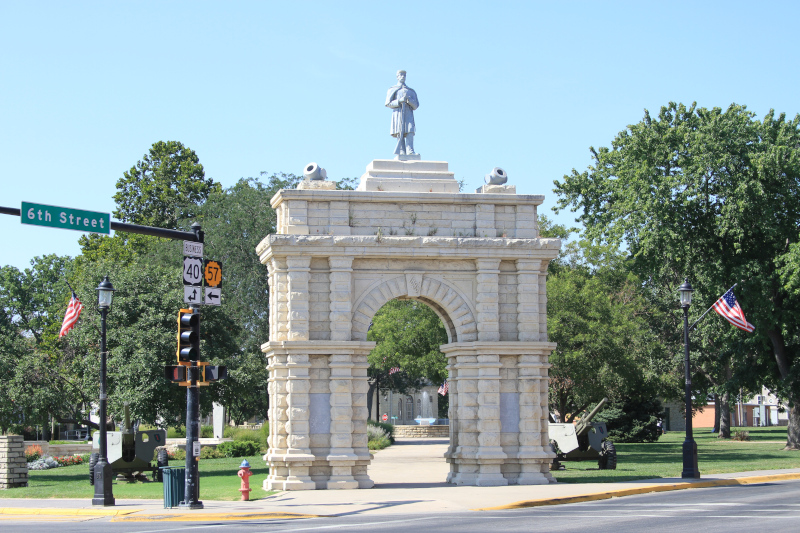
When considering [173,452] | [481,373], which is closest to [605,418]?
[173,452]

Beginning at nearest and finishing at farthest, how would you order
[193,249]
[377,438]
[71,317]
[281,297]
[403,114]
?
[193,249] < [281,297] < [403,114] < [71,317] < [377,438]

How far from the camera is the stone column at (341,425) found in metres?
23.0

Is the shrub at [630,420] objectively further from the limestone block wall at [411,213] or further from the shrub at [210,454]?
the limestone block wall at [411,213]

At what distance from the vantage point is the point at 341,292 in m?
23.8

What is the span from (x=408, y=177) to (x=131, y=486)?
40.4 ft

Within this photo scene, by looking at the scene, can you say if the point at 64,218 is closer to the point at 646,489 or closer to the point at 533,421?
the point at 533,421

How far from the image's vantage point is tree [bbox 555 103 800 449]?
36.0 meters

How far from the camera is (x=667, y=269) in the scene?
3900 centimetres

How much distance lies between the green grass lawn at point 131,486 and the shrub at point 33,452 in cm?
163

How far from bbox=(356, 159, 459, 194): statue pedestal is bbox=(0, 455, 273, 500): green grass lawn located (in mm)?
8850

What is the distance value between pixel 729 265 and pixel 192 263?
27.1m

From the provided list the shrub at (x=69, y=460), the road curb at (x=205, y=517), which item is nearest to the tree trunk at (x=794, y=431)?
the road curb at (x=205, y=517)

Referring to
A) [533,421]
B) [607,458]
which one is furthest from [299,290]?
[607,458]

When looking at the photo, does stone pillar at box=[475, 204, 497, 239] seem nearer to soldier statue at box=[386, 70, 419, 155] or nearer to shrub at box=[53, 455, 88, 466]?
soldier statue at box=[386, 70, 419, 155]
